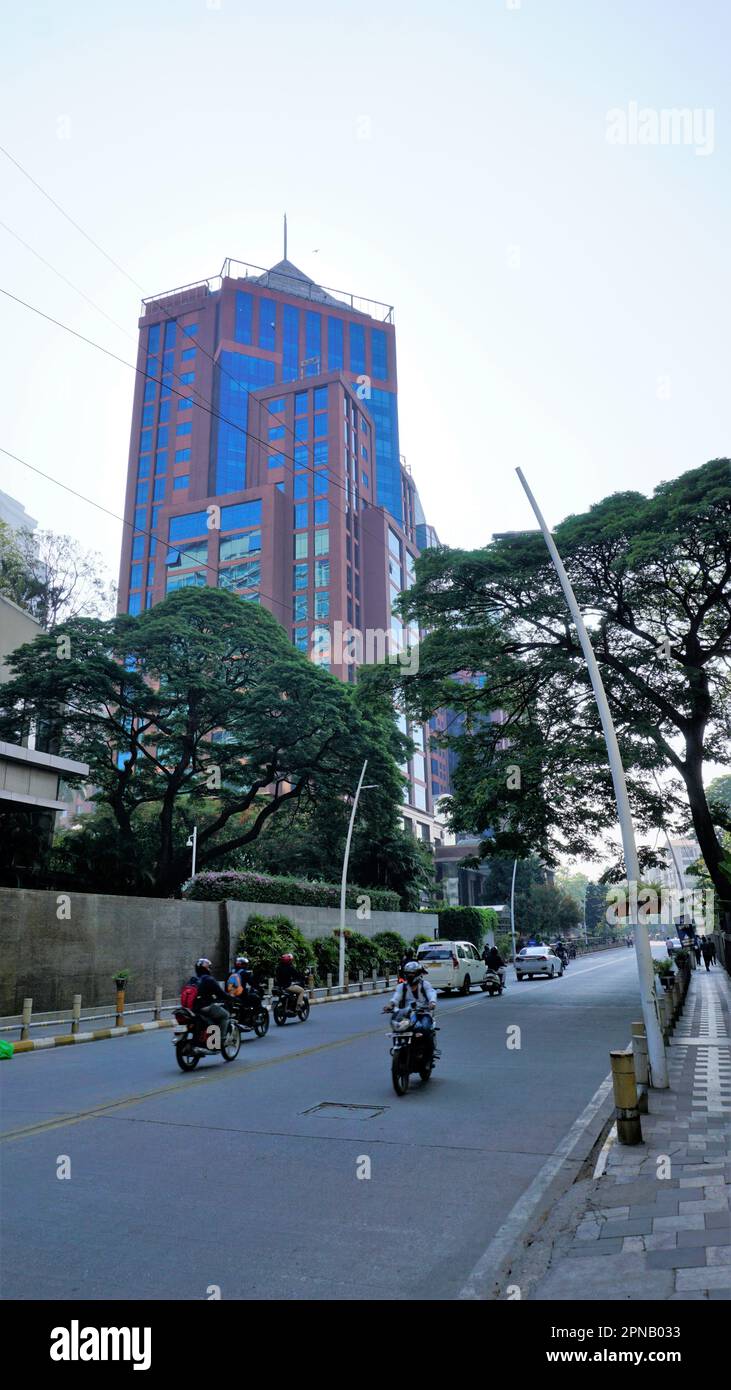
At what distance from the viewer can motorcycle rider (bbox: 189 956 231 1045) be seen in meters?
13.2

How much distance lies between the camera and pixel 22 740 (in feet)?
109

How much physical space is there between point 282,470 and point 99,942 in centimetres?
8597

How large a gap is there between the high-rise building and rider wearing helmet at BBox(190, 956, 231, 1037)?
69019mm

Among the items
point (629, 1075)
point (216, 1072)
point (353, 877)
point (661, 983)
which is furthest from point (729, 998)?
point (353, 877)

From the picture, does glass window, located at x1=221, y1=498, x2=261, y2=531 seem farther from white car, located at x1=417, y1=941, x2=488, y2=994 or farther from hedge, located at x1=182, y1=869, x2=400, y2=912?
white car, located at x1=417, y1=941, x2=488, y2=994

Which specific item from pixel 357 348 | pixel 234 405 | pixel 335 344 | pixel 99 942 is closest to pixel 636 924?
pixel 99 942

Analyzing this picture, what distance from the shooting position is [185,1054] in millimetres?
12852

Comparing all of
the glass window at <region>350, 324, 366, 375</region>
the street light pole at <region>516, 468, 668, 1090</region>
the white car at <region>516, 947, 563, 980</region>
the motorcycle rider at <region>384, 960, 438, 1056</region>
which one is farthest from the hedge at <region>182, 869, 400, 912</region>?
the glass window at <region>350, 324, 366, 375</region>

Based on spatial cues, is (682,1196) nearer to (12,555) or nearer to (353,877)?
(12,555)

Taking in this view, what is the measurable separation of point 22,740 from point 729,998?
25258 millimetres

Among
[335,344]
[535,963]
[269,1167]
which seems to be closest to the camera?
[269,1167]

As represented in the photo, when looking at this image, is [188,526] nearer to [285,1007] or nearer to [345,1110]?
[285,1007]
